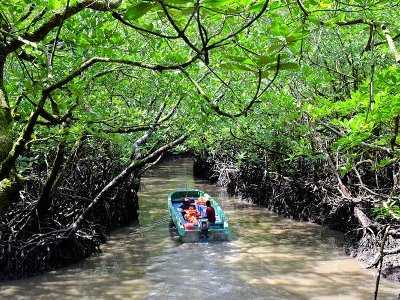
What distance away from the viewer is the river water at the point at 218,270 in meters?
8.66

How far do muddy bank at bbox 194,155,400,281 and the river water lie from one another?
34 cm

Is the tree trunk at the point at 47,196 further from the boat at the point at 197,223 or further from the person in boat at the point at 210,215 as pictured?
the person in boat at the point at 210,215

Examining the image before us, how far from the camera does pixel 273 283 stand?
9133 millimetres

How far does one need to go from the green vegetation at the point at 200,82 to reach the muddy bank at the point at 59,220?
5.1 inches

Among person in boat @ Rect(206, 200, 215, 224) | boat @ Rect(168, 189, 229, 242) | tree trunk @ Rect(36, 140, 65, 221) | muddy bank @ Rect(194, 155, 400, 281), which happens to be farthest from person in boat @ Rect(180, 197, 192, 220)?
tree trunk @ Rect(36, 140, 65, 221)

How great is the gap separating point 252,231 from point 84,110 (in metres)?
8.53

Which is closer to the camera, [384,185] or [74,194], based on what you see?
[384,185]

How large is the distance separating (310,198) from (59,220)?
7.40m

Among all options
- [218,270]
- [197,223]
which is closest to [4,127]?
[218,270]

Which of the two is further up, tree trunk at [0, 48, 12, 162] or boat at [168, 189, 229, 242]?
tree trunk at [0, 48, 12, 162]

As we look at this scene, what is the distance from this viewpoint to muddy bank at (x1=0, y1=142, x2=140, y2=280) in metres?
9.34

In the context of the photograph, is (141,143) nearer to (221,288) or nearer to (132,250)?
(132,250)

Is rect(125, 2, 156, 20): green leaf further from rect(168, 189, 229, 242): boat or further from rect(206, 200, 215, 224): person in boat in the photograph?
rect(206, 200, 215, 224): person in boat

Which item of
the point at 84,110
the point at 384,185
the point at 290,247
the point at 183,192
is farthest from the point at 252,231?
the point at 84,110
